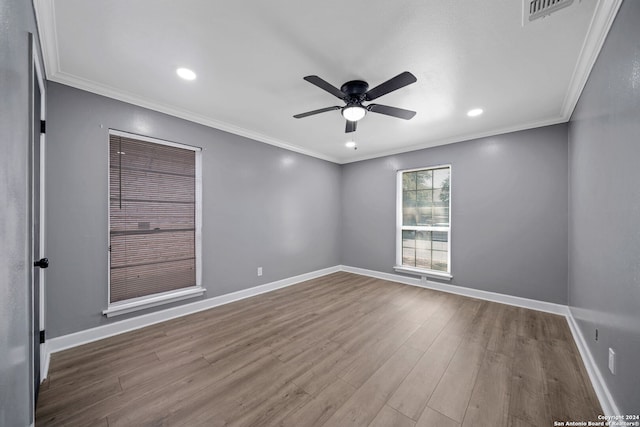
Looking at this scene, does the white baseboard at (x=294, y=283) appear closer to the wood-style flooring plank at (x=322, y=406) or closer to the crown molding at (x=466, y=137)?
the wood-style flooring plank at (x=322, y=406)

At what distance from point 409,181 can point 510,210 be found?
5.45ft

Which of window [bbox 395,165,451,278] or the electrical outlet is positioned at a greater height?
window [bbox 395,165,451,278]

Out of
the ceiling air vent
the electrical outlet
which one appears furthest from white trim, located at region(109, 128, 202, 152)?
the electrical outlet

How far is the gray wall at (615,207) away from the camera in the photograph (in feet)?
4.01

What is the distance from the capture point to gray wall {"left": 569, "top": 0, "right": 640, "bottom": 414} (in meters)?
1.22

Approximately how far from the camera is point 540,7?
140 cm

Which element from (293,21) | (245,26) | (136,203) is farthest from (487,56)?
(136,203)

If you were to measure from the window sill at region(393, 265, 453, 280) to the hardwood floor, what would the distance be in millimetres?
931

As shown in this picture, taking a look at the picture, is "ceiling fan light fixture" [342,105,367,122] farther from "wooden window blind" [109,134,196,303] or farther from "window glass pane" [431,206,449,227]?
"window glass pane" [431,206,449,227]

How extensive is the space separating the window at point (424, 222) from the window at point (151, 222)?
360cm

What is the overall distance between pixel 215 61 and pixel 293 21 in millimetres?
840

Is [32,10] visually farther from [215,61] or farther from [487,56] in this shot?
[487,56]

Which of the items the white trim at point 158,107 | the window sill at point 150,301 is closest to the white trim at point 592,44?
the white trim at point 158,107

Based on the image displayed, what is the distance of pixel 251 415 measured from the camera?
59.8 inches
